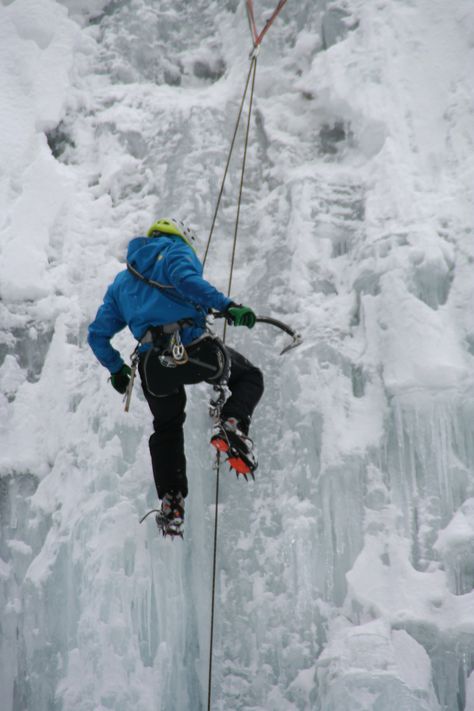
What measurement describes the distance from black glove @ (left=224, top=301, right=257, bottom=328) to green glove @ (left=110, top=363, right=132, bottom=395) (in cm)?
102

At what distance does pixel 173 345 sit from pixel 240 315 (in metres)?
0.45

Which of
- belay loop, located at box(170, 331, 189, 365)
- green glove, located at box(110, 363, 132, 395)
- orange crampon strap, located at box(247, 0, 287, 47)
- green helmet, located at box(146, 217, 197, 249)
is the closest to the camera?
belay loop, located at box(170, 331, 189, 365)

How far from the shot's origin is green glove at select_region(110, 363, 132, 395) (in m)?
4.51

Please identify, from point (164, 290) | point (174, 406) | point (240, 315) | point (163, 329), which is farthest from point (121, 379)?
point (240, 315)

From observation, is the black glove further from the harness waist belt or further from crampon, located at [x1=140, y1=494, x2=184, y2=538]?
crampon, located at [x1=140, y1=494, x2=184, y2=538]

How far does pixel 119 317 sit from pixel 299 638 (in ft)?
6.90

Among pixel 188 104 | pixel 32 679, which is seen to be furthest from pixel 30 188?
pixel 32 679

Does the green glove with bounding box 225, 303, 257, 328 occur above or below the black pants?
above

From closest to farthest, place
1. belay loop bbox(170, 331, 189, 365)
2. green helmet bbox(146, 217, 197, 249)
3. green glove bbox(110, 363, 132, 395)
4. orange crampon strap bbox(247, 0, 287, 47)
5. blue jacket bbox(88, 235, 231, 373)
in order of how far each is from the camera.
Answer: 1. blue jacket bbox(88, 235, 231, 373)
2. belay loop bbox(170, 331, 189, 365)
3. green helmet bbox(146, 217, 197, 249)
4. green glove bbox(110, 363, 132, 395)
5. orange crampon strap bbox(247, 0, 287, 47)

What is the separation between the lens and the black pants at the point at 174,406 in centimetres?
409

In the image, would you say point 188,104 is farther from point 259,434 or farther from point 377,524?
point 377,524

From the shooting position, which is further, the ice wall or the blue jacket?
the ice wall

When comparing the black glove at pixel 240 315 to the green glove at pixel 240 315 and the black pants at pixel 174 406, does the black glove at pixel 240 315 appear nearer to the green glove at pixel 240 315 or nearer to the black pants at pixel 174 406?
the green glove at pixel 240 315

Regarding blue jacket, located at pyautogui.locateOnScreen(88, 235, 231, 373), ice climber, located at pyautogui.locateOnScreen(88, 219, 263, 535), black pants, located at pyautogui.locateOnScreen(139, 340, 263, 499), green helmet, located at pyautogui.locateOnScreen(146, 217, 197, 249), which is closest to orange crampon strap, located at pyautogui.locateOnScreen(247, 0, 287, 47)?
green helmet, located at pyautogui.locateOnScreen(146, 217, 197, 249)
